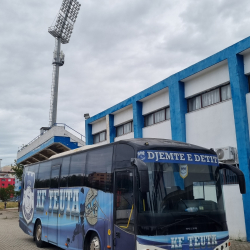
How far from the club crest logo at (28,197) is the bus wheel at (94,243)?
17.7 feet

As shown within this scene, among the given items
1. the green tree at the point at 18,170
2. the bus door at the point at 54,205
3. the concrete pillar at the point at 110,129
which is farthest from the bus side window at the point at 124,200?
the green tree at the point at 18,170

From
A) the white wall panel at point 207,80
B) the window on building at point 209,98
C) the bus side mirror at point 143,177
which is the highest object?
the white wall panel at point 207,80

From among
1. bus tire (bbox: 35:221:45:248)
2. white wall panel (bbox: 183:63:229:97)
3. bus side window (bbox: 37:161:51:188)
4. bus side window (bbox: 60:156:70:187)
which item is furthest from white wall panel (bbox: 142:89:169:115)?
bus tire (bbox: 35:221:45:248)

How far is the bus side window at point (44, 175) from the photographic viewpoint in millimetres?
11628

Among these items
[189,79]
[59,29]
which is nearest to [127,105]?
[189,79]

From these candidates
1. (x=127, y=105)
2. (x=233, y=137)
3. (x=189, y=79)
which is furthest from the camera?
(x=127, y=105)

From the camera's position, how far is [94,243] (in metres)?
7.91

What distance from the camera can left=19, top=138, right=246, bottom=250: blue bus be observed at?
20.2 feet

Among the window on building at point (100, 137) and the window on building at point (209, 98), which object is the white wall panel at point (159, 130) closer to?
the window on building at point (209, 98)

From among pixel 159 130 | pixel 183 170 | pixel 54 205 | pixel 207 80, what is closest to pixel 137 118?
pixel 159 130

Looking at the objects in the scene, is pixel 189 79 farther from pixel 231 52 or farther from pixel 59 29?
pixel 59 29

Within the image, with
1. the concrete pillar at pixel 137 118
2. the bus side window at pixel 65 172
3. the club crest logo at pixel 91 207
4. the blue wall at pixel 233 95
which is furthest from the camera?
the concrete pillar at pixel 137 118

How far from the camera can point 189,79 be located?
1561cm

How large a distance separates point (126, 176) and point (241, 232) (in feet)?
23.4
